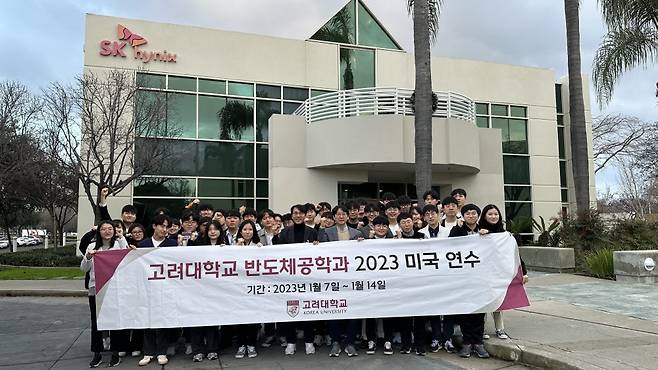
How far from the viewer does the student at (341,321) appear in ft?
20.5

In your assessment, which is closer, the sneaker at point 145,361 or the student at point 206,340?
the sneaker at point 145,361

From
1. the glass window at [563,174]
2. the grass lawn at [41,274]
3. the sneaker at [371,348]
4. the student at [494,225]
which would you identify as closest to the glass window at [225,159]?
the grass lawn at [41,274]

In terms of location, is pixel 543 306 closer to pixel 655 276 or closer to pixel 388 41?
pixel 655 276

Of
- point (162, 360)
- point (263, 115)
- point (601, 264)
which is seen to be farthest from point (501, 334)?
point (263, 115)

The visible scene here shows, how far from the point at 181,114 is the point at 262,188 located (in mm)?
4035

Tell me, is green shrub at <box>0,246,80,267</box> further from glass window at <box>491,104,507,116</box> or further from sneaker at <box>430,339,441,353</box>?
glass window at <box>491,104,507,116</box>

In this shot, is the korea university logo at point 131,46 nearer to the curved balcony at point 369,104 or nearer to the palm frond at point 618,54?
the curved balcony at point 369,104

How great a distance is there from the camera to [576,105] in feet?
48.2

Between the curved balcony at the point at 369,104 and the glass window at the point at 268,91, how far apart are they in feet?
9.17

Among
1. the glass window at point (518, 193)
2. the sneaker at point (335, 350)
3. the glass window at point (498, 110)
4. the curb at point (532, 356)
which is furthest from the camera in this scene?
the glass window at point (498, 110)

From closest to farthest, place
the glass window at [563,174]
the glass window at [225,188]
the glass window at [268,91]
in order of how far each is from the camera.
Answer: the glass window at [225,188]
the glass window at [268,91]
the glass window at [563,174]

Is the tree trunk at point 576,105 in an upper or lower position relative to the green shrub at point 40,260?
upper

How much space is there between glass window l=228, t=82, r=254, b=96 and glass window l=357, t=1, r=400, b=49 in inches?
203

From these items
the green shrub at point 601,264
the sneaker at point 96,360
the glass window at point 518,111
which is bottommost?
the sneaker at point 96,360
